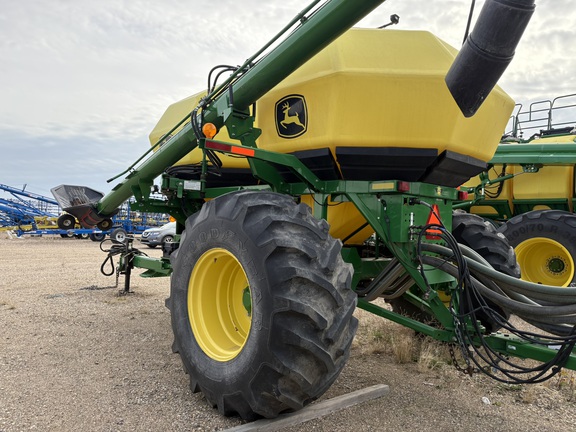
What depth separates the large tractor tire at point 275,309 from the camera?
2.39 meters

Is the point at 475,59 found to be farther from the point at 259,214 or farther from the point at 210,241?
the point at 210,241

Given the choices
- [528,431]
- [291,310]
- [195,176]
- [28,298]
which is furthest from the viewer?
[28,298]

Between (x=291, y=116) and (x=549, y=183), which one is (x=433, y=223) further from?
(x=549, y=183)

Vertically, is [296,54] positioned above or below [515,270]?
above

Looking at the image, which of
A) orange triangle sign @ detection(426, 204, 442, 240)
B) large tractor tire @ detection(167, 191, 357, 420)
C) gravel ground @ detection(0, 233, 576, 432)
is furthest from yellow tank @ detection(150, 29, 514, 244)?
gravel ground @ detection(0, 233, 576, 432)

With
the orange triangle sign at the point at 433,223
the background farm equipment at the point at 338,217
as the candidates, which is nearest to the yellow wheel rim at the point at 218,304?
the background farm equipment at the point at 338,217

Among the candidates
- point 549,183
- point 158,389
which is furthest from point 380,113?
point 549,183

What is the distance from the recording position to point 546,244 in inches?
253

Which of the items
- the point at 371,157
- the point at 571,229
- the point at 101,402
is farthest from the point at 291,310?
the point at 571,229

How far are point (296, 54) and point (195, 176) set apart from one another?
2.28m

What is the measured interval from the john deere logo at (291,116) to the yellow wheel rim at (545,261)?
4524mm

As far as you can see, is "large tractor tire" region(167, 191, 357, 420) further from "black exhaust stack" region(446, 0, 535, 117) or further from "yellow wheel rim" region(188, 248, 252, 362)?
Answer: "black exhaust stack" region(446, 0, 535, 117)

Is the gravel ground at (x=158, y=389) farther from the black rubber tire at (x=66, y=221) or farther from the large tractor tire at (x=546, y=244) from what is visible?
the large tractor tire at (x=546, y=244)

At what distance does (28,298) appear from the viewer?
668 centimetres
